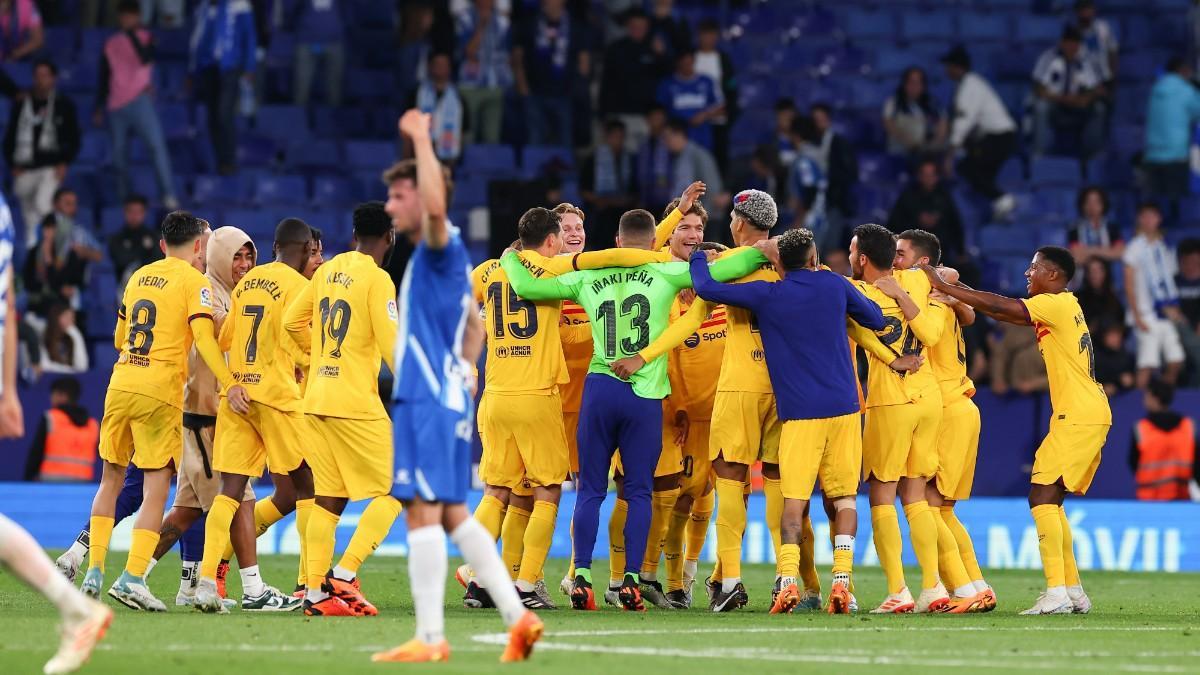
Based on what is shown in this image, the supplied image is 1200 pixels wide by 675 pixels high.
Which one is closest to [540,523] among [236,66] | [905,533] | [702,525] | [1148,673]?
[702,525]

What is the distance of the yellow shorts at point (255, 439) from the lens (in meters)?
11.1

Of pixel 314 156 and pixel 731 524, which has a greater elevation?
pixel 314 156

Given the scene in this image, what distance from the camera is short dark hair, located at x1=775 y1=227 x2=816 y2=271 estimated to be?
37.5 feet

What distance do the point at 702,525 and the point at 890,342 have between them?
1.94m

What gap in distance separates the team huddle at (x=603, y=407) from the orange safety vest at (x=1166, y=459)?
21.0ft

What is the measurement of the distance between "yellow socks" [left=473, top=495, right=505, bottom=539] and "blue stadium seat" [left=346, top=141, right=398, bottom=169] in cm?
1110

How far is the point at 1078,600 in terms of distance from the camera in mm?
11953

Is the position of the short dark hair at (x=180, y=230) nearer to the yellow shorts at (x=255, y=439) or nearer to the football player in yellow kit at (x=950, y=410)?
the yellow shorts at (x=255, y=439)

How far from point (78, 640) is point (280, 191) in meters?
14.8

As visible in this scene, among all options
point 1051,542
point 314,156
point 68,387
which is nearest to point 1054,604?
point 1051,542

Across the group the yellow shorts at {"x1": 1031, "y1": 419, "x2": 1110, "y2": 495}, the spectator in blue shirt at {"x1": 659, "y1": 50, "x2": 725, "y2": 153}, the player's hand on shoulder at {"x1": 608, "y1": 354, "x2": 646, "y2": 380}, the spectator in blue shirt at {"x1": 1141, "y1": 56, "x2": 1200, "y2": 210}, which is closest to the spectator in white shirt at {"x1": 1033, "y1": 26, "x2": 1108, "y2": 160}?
the spectator in blue shirt at {"x1": 1141, "y1": 56, "x2": 1200, "y2": 210}

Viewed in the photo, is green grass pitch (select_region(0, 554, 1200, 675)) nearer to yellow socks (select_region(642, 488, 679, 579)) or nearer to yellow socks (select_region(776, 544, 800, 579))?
yellow socks (select_region(776, 544, 800, 579))

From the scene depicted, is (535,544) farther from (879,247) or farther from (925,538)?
(879,247)

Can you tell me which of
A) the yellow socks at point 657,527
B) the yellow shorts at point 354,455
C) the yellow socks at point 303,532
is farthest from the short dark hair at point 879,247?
the yellow socks at point 303,532
